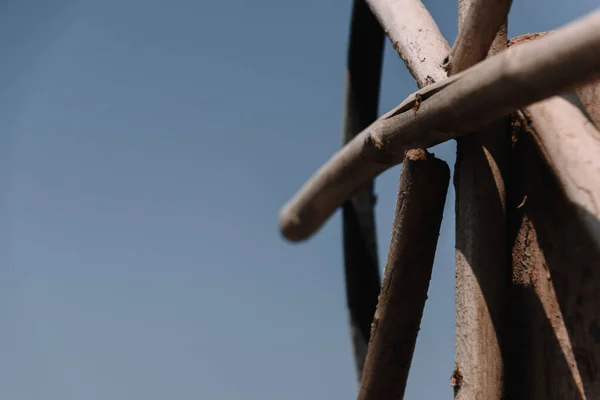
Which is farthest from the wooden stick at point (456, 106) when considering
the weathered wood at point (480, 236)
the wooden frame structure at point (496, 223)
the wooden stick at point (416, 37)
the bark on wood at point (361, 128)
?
the bark on wood at point (361, 128)

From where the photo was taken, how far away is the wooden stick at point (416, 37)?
2.12 metres

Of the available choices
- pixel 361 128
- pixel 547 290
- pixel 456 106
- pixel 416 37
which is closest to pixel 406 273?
pixel 547 290

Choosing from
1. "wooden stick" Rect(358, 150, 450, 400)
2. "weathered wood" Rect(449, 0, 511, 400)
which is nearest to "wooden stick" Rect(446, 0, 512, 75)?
"weathered wood" Rect(449, 0, 511, 400)

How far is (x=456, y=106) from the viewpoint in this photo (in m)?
1.59

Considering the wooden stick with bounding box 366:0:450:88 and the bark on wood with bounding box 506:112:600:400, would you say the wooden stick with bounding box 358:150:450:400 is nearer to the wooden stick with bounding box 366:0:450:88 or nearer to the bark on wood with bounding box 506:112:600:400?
the bark on wood with bounding box 506:112:600:400

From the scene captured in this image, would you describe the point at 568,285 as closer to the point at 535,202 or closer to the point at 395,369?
the point at 535,202

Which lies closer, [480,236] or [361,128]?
[480,236]

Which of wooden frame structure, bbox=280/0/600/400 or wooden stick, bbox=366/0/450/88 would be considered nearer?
wooden frame structure, bbox=280/0/600/400

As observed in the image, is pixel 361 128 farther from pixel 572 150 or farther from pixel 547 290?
pixel 572 150

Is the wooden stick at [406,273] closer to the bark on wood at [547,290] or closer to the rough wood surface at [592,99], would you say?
the bark on wood at [547,290]

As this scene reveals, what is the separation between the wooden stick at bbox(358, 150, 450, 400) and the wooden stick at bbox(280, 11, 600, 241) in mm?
103

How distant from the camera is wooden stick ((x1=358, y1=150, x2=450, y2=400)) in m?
1.76

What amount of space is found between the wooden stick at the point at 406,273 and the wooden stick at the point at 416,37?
15.4 inches

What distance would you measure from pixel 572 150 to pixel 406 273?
516 millimetres
